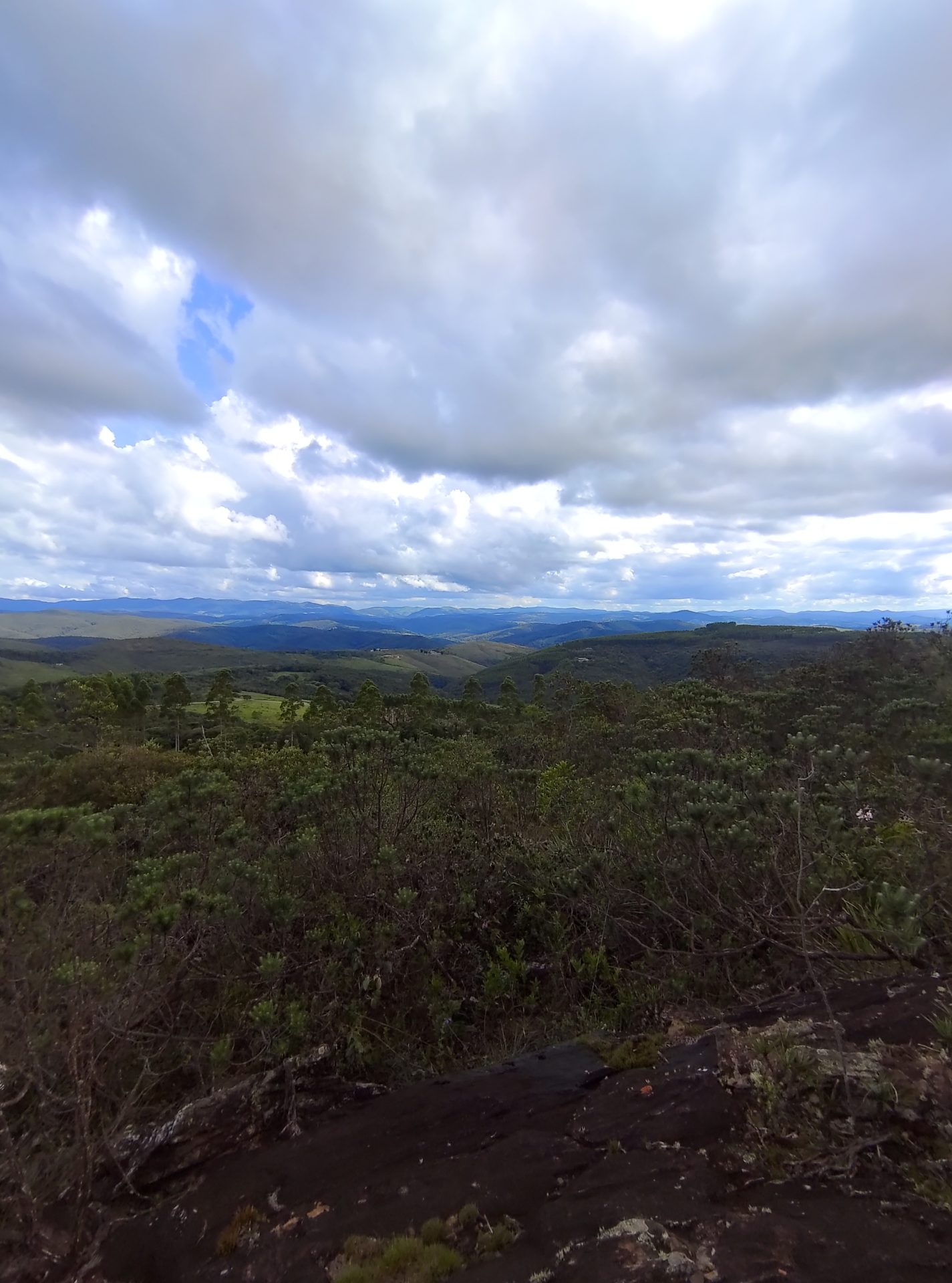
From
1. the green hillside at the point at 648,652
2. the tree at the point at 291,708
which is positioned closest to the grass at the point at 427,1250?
the tree at the point at 291,708

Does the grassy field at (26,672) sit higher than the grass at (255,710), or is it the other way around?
the grass at (255,710)

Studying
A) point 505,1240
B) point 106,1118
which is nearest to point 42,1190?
point 106,1118

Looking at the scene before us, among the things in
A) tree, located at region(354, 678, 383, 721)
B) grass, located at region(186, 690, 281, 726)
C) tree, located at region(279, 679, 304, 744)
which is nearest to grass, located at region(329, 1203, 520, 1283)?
tree, located at region(354, 678, 383, 721)

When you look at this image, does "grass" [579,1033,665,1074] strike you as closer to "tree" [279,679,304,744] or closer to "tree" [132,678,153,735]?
"tree" [279,679,304,744]

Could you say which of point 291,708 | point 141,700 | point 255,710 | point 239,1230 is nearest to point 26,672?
point 255,710

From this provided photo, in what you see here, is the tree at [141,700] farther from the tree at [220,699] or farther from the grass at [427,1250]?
the grass at [427,1250]

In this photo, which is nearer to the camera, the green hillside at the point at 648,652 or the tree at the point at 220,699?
the tree at the point at 220,699

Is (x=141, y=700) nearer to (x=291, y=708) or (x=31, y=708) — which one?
(x=31, y=708)
